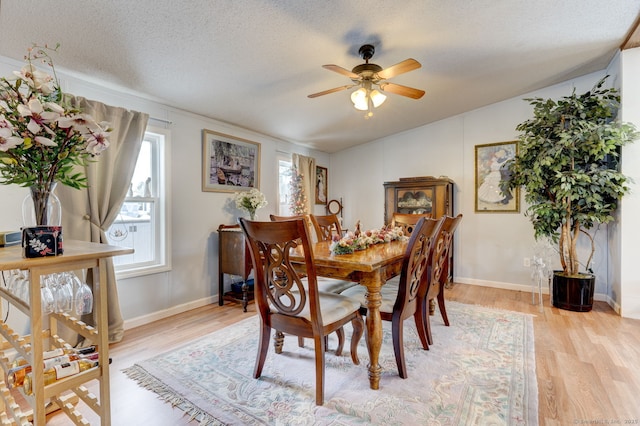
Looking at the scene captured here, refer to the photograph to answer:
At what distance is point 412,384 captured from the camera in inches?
73.5

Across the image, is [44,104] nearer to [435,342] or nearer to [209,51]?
[209,51]

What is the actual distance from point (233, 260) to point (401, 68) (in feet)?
8.12

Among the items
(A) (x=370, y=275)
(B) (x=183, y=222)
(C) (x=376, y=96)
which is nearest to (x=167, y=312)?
(B) (x=183, y=222)

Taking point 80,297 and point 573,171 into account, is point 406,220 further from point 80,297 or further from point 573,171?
point 80,297

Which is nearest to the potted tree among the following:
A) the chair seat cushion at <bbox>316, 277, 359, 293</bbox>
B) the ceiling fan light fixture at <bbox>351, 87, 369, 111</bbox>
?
the ceiling fan light fixture at <bbox>351, 87, 369, 111</bbox>

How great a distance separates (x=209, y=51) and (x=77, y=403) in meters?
2.33

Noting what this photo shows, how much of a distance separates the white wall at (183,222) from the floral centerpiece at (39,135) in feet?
5.55

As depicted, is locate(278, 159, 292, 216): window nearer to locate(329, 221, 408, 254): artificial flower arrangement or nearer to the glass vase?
locate(329, 221, 408, 254): artificial flower arrangement

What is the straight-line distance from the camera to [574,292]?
3225mm

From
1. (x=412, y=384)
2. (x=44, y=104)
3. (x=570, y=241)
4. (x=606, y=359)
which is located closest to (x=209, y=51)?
(x=44, y=104)

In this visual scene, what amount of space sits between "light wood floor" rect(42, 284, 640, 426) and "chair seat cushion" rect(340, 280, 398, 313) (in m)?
0.91

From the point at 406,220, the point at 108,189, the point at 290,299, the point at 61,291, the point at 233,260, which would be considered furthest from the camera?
the point at 406,220

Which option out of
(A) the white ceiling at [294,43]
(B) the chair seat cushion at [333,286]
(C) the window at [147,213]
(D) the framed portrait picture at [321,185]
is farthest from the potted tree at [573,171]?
(C) the window at [147,213]

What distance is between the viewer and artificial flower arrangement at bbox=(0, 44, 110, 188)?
1.02 meters
